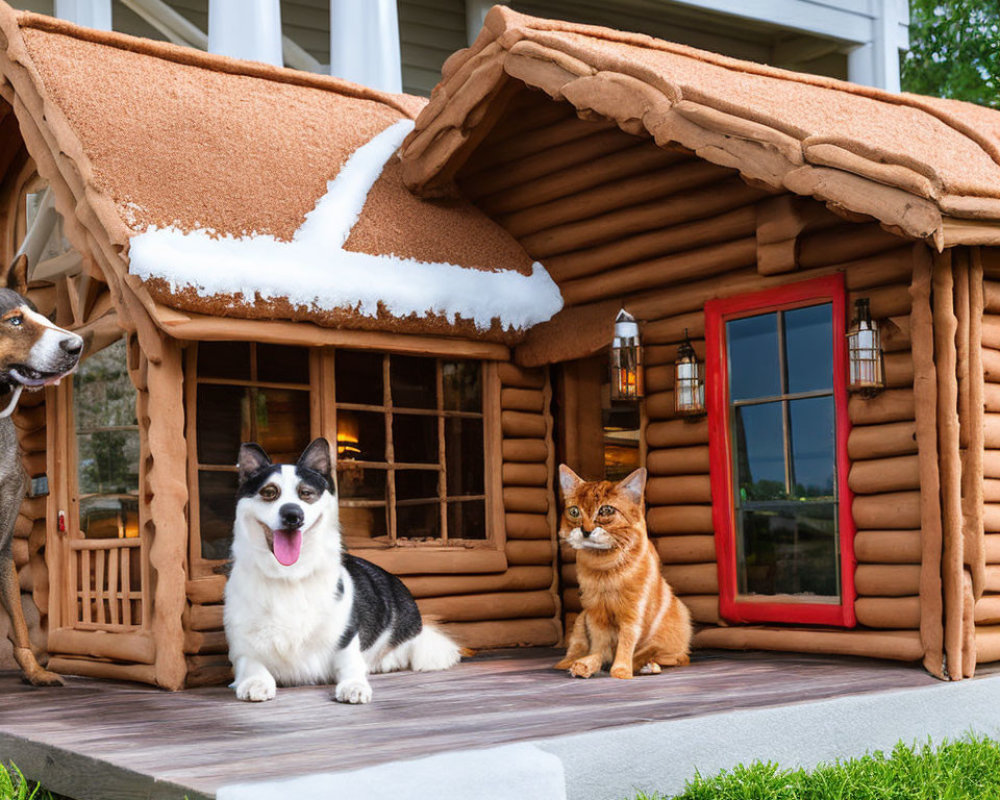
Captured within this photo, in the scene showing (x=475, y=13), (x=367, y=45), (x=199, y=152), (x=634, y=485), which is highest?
(x=475, y=13)

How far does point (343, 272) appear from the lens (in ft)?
23.3

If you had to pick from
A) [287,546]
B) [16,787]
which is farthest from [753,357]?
[16,787]

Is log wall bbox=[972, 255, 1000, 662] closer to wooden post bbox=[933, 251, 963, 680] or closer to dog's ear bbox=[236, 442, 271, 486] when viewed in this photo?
wooden post bbox=[933, 251, 963, 680]

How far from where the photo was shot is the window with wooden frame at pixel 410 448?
762 centimetres

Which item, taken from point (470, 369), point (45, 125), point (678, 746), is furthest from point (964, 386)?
point (45, 125)

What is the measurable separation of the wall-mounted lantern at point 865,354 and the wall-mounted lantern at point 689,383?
110cm

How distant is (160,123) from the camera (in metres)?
7.35

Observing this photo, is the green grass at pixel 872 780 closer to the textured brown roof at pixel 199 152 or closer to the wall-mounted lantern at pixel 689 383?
the wall-mounted lantern at pixel 689 383

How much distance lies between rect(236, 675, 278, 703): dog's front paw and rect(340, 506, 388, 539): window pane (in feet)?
5.84

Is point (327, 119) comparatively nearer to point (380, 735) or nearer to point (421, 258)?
point (421, 258)

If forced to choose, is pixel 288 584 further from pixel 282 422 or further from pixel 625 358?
pixel 625 358

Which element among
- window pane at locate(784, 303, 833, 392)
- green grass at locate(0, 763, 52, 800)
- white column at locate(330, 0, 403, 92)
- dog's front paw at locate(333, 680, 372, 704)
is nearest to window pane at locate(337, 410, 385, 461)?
dog's front paw at locate(333, 680, 372, 704)

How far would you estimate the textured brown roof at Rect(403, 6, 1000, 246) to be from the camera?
5672 mm

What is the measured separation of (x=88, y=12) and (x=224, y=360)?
22.6 ft
